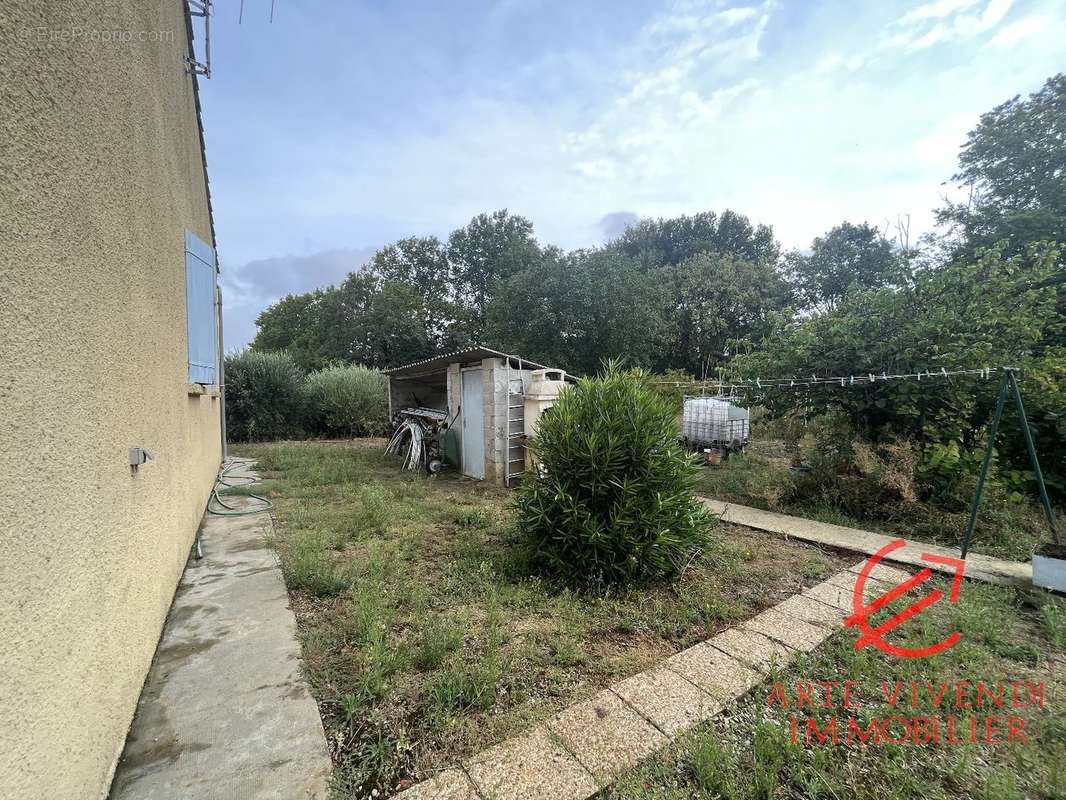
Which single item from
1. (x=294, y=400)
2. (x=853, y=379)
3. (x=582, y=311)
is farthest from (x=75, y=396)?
(x=582, y=311)

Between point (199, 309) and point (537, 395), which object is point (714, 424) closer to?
point (537, 395)

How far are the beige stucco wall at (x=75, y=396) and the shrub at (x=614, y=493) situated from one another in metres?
2.57

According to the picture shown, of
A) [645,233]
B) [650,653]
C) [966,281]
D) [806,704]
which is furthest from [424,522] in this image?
[645,233]

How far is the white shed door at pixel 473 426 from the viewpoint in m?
7.68

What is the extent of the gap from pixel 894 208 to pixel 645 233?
19265 mm

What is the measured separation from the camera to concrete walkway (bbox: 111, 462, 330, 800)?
1.60 meters

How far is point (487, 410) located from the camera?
735cm

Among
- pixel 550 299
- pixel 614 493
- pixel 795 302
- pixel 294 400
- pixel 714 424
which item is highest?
pixel 795 302

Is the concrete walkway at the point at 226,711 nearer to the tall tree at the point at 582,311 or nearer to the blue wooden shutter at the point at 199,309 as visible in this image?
the blue wooden shutter at the point at 199,309

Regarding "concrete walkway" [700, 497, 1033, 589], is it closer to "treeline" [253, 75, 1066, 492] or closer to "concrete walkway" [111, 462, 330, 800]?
"treeline" [253, 75, 1066, 492]

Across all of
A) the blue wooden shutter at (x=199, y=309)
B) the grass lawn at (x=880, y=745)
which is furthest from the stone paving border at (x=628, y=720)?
the blue wooden shutter at (x=199, y=309)

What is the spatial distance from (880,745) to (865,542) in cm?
315

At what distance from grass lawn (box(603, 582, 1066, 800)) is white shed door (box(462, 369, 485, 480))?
5.86 meters

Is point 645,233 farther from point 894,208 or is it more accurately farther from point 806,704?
point 806,704
